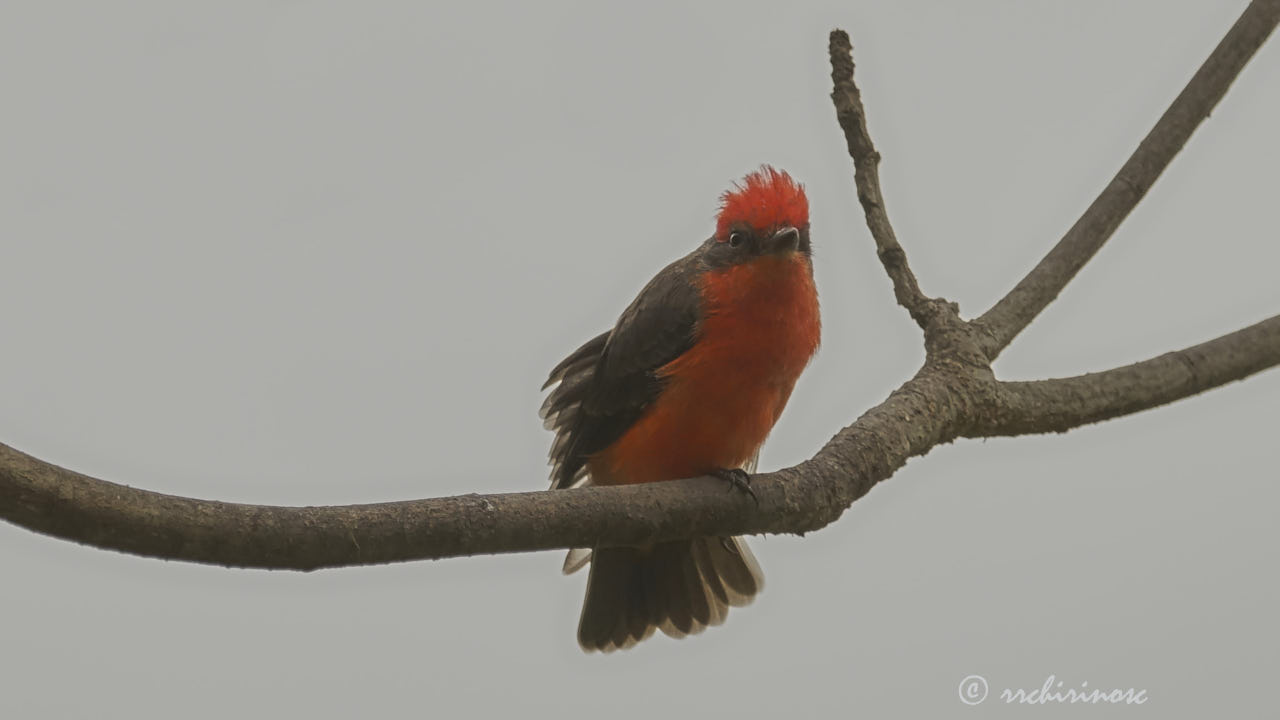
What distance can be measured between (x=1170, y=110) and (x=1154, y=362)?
4.04 ft

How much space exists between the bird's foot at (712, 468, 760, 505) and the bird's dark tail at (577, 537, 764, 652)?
1280 millimetres

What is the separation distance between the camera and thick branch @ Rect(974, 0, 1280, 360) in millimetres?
5379

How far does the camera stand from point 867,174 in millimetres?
5254

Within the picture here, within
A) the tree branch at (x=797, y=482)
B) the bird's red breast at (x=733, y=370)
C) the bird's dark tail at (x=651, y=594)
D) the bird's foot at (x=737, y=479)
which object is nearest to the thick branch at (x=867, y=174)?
the tree branch at (x=797, y=482)

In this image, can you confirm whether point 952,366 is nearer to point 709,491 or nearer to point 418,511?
point 709,491

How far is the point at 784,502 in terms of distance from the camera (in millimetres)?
4492

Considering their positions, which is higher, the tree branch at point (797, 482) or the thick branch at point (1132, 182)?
the thick branch at point (1132, 182)

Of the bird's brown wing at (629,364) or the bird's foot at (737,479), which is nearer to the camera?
the bird's foot at (737,479)

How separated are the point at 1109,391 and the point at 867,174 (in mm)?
1197

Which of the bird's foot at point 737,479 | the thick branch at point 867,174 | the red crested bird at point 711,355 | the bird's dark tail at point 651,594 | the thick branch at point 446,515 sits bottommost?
the thick branch at point 446,515

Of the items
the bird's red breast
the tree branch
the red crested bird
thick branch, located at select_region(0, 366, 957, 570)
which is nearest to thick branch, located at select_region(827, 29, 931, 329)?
the tree branch

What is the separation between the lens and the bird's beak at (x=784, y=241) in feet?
16.5

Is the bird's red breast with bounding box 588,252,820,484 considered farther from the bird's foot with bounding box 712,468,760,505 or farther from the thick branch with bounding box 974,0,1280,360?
the thick branch with bounding box 974,0,1280,360

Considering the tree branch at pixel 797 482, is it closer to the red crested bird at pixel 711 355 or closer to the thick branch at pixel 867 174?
the thick branch at pixel 867 174
